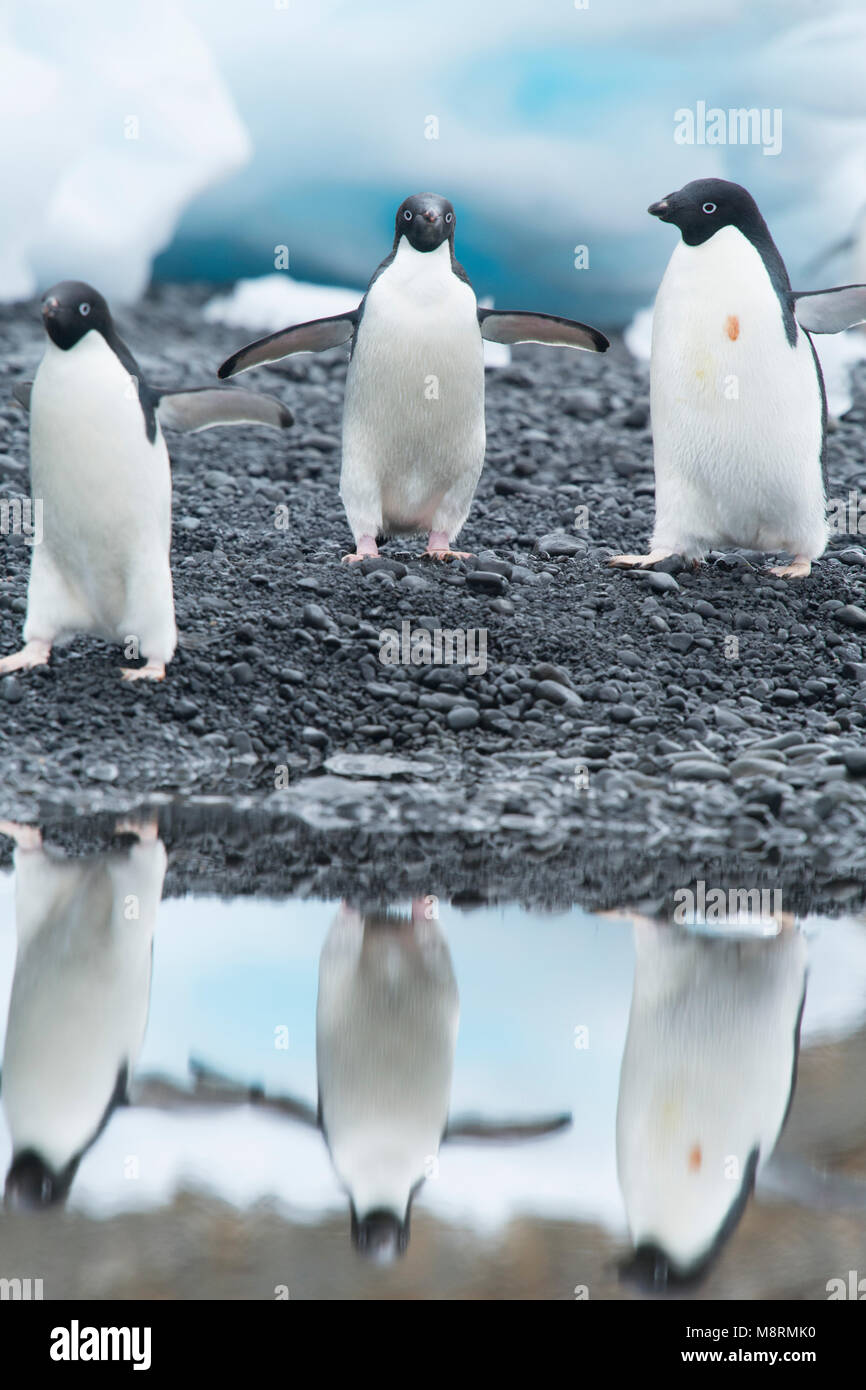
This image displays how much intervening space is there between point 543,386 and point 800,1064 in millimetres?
7448

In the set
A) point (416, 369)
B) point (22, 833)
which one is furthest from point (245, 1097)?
point (416, 369)

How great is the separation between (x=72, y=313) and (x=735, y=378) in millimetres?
2178

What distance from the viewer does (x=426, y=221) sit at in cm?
449

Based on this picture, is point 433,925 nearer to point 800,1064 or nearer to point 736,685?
point 800,1064

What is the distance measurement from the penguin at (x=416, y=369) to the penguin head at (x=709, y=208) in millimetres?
477

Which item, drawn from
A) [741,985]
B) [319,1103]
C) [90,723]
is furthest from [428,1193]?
[90,723]

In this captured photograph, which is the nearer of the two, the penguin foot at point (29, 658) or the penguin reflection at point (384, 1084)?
Answer: the penguin reflection at point (384, 1084)

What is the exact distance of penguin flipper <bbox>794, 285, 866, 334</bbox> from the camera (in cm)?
489

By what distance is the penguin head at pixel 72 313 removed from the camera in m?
3.85

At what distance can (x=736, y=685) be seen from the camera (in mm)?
4496

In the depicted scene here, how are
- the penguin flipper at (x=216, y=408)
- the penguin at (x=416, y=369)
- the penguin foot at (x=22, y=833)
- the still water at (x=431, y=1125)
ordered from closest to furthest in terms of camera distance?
1. the still water at (x=431, y=1125)
2. the penguin foot at (x=22, y=833)
3. the penguin flipper at (x=216, y=408)
4. the penguin at (x=416, y=369)

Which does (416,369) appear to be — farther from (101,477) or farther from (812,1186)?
(812,1186)

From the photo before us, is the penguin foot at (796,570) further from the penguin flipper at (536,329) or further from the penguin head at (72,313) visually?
the penguin head at (72,313)

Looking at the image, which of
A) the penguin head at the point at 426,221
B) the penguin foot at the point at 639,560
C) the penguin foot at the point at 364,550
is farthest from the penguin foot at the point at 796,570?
the penguin head at the point at 426,221
